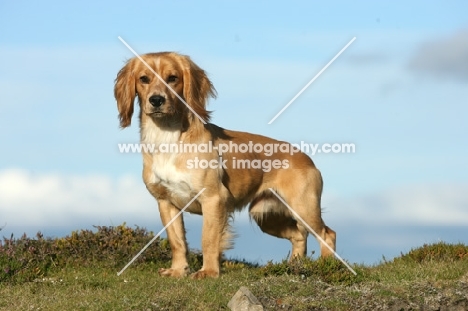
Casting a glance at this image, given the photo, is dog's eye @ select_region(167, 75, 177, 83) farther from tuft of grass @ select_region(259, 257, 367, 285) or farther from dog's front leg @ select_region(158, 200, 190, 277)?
tuft of grass @ select_region(259, 257, 367, 285)

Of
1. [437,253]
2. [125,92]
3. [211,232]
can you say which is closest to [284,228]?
[437,253]

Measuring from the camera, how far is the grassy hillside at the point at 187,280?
852 cm

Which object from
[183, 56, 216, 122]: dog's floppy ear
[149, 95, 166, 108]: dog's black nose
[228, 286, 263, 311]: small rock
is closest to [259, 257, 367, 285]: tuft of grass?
[228, 286, 263, 311]: small rock

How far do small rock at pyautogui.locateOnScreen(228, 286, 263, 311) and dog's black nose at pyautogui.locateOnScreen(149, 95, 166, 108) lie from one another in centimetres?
→ 292

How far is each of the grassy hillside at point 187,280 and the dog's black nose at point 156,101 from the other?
2.18 m

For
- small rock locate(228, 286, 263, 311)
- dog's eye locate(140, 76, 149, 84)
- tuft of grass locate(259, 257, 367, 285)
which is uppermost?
dog's eye locate(140, 76, 149, 84)

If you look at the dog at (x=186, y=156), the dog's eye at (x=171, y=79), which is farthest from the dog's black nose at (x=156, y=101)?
the dog's eye at (x=171, y=79)

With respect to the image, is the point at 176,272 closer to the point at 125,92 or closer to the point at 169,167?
the point at 169,167

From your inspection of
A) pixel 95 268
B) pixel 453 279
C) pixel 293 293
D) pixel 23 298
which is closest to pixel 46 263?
pixel 95 268

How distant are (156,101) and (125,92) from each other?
985 millimetres

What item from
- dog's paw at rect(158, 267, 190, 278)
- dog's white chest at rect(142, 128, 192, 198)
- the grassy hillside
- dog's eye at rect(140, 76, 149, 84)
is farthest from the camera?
dog's paw at rect(158, 267, 190, 278)

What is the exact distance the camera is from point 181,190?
10805mm

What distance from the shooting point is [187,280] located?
401 inches

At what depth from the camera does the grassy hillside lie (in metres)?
8.52
